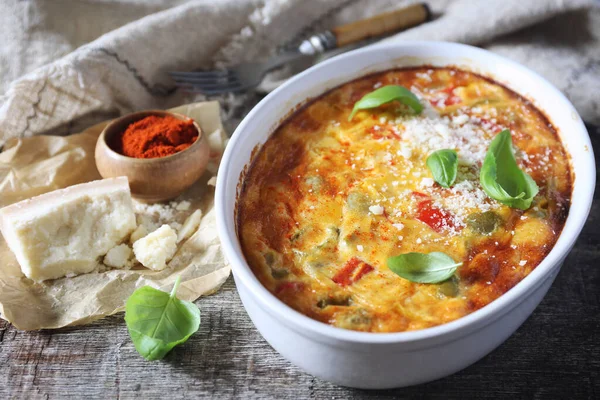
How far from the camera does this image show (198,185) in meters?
3.17

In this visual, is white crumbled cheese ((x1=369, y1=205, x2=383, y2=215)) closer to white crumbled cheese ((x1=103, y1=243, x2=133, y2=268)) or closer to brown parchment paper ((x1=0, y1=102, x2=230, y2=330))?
brown parchment paper ((x1=0, y1=102, x2=230, y2=330))

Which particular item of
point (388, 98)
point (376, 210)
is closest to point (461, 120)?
point (388, 98)

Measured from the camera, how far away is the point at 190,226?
2.91m

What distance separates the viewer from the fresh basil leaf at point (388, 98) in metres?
2.74

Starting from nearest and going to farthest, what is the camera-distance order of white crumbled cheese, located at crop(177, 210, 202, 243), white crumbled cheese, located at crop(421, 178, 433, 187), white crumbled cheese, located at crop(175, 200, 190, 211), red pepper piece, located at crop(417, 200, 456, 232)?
red pepper piece, located at crop(417, 200, 456, 232) < white crumbled cheese, located at crop(421, 178, 433, 187) < white crumbled cheese, located at crop(177, 210, 202, 243) < white crumbled cheese, located at crop(175, 200, 190, 211)

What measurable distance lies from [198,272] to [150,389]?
0.55m

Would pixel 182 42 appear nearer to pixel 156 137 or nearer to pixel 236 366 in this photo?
pixel 156 137

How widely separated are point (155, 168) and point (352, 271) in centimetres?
112

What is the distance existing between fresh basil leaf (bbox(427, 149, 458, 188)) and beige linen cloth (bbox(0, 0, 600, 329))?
1.16 m

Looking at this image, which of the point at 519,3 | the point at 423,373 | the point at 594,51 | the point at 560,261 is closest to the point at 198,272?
the point at 423,373

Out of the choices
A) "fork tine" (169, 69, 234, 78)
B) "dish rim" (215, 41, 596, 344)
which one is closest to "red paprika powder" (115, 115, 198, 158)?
"fork tine" (169, 69, 234, 78)

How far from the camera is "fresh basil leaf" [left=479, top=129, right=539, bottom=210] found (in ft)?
7.72

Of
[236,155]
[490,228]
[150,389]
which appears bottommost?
[150,389]

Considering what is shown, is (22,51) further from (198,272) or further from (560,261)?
(560,261)
